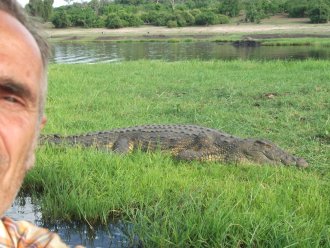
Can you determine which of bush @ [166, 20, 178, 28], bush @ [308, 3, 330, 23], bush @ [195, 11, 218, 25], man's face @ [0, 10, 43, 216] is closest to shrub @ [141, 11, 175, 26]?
bush @ [166, 20, 178, 28]

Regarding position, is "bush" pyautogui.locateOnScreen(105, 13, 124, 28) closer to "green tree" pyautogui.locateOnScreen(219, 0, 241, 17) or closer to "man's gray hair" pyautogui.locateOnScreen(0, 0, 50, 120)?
"green tree" pyautogui.locateOnScreen(219, 0, 241, 17)

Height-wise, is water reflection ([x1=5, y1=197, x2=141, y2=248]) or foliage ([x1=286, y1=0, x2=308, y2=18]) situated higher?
water reflection ([x1=5, y1=197, x2=141, y2=248])

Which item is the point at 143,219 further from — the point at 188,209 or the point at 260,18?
the point at 260,18

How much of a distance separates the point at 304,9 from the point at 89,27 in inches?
885

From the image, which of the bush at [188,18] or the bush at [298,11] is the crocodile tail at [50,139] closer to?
the bush at [298,11]

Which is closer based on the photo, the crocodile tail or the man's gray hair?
the man's gray hair

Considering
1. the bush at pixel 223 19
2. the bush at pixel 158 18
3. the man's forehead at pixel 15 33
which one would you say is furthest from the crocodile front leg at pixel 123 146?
the bush at pixel 158 18

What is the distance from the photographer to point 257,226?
112 inches

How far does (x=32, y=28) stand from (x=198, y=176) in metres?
3.55

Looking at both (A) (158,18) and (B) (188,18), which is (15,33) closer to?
(B) (188,18)

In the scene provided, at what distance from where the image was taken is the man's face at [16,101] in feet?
3.10

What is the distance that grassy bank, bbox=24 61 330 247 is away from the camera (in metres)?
2.99

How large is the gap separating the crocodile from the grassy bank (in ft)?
0.82

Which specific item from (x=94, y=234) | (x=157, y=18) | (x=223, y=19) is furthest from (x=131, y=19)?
(x=94, y=234)
